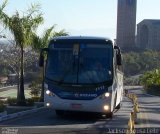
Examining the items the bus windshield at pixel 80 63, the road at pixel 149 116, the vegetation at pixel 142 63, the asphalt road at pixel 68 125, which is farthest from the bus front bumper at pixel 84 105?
the vegetation at pixel 142 63

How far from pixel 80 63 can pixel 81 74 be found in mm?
454

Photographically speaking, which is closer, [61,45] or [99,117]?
[61,45]

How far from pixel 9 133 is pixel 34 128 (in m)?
1.67

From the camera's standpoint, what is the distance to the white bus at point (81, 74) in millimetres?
19062

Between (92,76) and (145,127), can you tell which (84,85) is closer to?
(92,76)

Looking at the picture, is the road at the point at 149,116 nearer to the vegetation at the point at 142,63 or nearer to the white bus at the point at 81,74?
the white bus at the point at 81,74

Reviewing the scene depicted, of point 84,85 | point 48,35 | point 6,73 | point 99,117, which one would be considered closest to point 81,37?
point 84,85

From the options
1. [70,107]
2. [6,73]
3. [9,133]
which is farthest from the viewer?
[6,73]

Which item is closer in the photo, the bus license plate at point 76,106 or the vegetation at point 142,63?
the bus license plate at point 76,106

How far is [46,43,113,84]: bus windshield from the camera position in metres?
19.3

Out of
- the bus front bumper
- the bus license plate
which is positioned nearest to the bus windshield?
the bus front bumper

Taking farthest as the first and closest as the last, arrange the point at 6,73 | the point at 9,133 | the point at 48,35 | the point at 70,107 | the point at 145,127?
the point at 6,73
the point at 48,35
the point at 70,107
the point at 145,127
the point at 9,133

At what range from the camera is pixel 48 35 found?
37250mm

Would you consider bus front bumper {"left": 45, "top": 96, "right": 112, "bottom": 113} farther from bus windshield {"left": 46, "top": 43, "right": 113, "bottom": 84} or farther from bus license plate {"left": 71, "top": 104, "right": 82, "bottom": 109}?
bus windshield {"left": 46, "top": 43, "right": 113, "bottom": 84}
